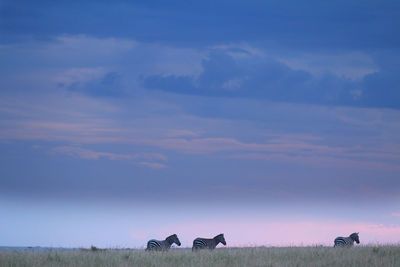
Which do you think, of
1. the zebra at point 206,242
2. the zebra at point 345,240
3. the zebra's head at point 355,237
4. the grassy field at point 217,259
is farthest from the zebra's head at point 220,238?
the grassy field at point 217,259

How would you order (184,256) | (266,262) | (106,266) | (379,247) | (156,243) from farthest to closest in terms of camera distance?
(156,243) → (379,247) → (184,256) → (266,262) → (106,266)

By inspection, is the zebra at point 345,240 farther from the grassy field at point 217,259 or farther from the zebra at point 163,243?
the zebra at point 163,243

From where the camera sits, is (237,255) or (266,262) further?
(237,255)

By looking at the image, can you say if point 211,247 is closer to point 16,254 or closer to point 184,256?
point 184,256

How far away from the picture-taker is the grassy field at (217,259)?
23.4 m

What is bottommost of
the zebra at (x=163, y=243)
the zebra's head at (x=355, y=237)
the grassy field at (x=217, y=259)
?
the grassy field at (x=217, y=259)

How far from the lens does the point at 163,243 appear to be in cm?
3466

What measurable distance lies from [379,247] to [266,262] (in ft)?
26.7

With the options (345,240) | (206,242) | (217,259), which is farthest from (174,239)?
(217,259)

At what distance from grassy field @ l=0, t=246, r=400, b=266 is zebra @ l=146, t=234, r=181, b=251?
635 centimetres

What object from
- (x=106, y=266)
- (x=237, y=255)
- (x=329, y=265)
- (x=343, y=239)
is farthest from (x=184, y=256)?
(x=343, y=239)

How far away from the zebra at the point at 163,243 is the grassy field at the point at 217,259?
6347mm

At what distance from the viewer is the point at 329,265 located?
2386 cm

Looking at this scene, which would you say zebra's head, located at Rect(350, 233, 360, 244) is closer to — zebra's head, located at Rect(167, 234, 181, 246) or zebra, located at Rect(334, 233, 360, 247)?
zebra, located at Rect(334, 233, 360, 247)
